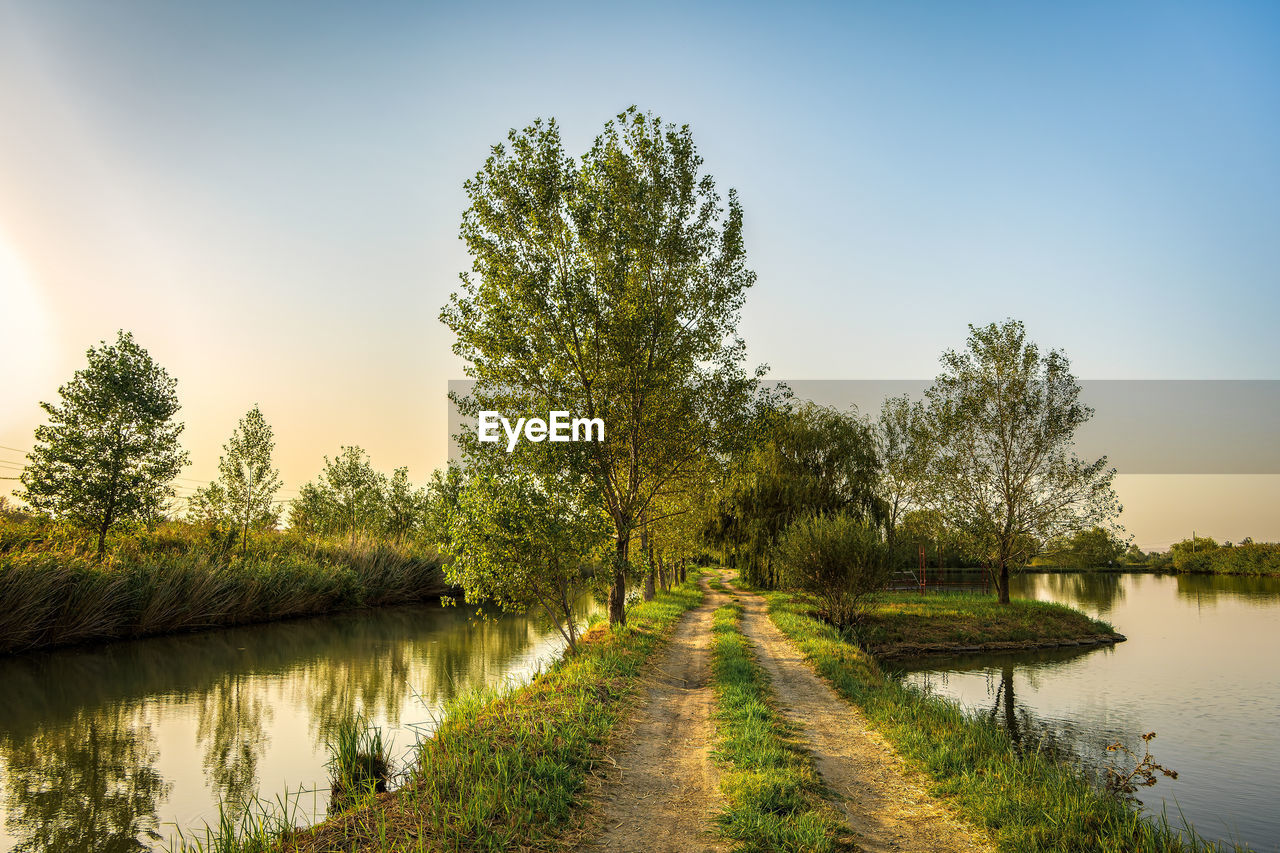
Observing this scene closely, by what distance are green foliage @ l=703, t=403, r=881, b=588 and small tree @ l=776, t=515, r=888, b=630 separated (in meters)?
8.73

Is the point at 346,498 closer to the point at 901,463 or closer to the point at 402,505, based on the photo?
the point at 402,505

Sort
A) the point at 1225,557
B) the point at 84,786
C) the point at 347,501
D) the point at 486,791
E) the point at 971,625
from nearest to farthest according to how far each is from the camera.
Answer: the point at 486,791
the point at 84,786
the point at 971,625
the point at 347,501
the point at 1225,557

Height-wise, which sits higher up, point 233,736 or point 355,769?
point 355,769

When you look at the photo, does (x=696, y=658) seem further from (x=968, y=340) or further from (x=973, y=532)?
(x=968, y=340)

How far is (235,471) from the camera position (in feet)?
141

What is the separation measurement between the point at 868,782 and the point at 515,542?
744 centimetres

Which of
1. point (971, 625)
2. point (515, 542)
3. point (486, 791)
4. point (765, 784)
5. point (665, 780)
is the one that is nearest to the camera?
point (486, 791)

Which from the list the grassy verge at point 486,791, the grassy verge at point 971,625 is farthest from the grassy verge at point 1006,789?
the grassy verge at point 971,625

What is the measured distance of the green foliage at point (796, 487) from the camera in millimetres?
34188

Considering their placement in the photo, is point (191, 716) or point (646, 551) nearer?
point (191, 716)

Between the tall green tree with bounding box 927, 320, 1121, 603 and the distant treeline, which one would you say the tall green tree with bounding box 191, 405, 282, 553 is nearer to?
the tall green tree with bounding box 927, 320, 1121, 603

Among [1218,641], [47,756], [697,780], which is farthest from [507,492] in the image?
[1218,641]

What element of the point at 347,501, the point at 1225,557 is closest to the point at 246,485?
the point at 347,501

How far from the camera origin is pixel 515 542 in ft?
41.7
